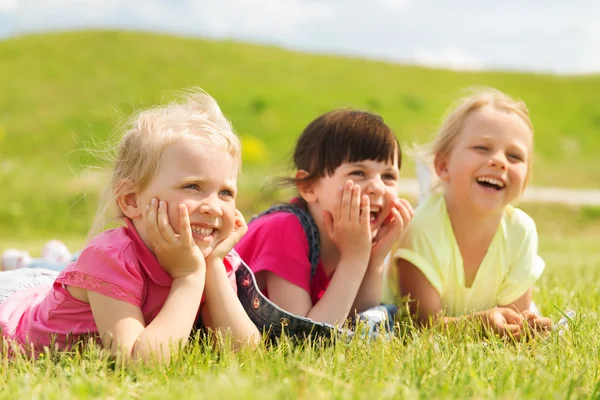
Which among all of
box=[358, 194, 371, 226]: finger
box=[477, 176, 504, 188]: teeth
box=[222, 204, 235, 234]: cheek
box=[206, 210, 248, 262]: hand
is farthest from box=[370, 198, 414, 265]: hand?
box=[222, 204, 235, 234]: cheek

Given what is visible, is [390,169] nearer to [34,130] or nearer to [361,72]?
[34,130]

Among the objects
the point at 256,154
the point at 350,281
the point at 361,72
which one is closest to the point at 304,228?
the point at 350,281

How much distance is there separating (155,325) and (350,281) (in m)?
1.11

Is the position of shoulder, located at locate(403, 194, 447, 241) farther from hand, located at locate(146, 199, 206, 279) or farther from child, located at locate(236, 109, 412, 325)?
hand, located at locate(146, 199, 206, 279)

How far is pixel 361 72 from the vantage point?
31.0m

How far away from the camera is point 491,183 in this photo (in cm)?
403

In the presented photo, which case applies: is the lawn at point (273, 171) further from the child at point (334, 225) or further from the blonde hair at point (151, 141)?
the child at point (334, 225)

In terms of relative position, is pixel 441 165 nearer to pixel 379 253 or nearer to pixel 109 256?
pixel 379 253

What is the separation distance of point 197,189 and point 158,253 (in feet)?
1.04

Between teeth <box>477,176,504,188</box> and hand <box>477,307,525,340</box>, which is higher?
teeth <box>477,176,504,188</box>

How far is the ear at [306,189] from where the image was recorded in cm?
387

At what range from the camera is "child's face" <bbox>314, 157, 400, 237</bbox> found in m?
3.66

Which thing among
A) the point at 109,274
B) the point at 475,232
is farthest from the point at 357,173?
the point at 109,274

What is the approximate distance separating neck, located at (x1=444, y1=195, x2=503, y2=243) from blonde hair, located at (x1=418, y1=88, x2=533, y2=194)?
36cm
